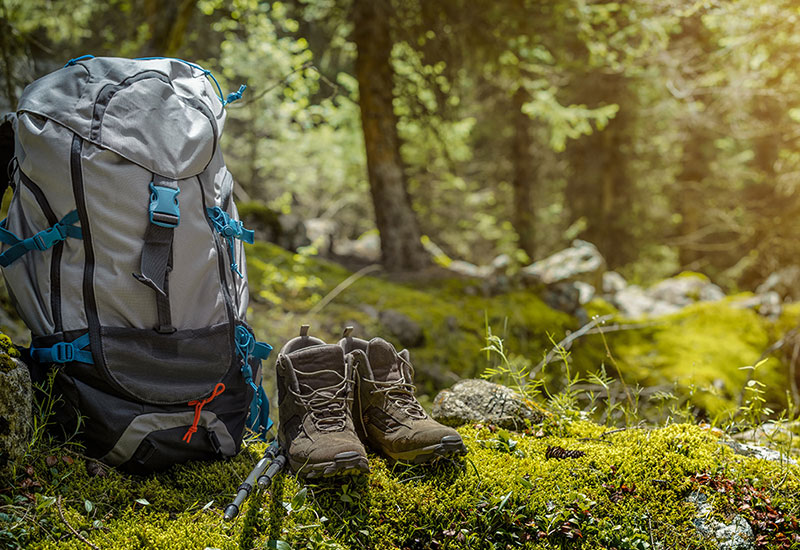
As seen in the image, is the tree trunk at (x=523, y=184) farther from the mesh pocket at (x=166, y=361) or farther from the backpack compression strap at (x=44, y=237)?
the backpack compression strap at (x=44, y=237)

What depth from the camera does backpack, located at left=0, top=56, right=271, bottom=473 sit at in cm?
212

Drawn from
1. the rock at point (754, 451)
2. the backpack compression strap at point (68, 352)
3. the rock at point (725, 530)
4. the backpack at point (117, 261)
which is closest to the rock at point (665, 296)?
the rock at point (754, 451)

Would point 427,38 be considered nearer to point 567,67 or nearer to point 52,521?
point 567,67

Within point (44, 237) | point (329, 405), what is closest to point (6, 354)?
point (44, 237)

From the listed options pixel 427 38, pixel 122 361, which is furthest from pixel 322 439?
pixel 427 38

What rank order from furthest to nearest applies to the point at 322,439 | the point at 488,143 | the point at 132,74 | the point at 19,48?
the point at 488,143 → the point at 19,48 → the point at 132,74 → the point at 322,439

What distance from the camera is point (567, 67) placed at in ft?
24.1

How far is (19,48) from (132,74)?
2015 mm

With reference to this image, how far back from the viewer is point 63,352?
2.10 m

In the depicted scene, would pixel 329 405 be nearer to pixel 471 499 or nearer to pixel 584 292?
pixel 471 499

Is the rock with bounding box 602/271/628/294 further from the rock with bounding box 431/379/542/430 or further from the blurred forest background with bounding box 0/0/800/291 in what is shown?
the rock with bounding box 431/379/542/430

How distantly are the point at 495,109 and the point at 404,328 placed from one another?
8.78 metres

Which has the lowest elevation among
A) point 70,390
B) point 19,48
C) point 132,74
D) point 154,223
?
point 70,390

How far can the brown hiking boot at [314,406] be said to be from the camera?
2000 mm
